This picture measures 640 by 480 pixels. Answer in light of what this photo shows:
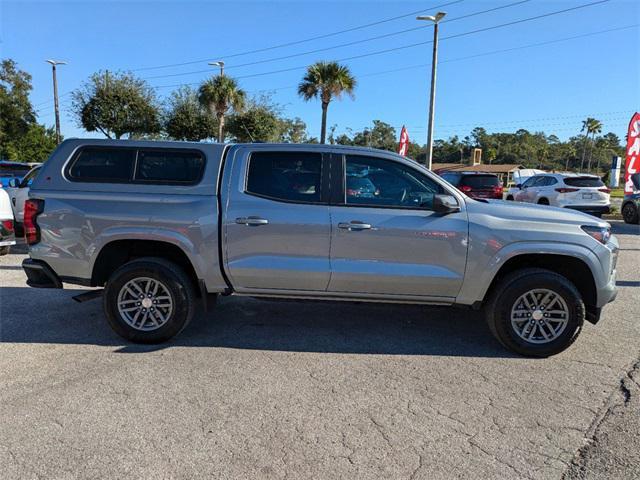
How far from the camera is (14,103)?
3762 cm

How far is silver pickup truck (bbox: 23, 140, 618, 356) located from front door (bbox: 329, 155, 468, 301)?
10 millimetres

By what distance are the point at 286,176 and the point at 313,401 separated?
2.09 metres

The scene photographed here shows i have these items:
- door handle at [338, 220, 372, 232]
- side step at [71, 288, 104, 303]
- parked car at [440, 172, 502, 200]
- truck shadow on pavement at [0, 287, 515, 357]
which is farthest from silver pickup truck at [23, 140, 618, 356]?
parked car at [440, 172, 502, 200]

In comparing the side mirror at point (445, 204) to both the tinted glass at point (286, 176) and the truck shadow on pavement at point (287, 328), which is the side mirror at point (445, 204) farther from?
the truck shadow on pavement at point (287, 328)

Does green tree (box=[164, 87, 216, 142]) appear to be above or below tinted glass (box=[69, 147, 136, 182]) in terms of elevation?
above

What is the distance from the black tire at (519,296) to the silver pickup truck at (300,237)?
0.04 feet

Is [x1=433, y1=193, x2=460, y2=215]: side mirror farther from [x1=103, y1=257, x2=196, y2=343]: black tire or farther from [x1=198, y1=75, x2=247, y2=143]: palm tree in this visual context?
[x1=198, y1=75, x2=247, y2=143]: palm tree

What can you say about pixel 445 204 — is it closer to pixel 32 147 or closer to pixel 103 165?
pixel 103 165

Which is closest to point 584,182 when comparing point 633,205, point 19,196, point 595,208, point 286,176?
point 595,208

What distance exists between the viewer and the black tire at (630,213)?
50.6 feet

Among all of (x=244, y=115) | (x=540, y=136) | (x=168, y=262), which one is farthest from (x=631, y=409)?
(x=540, y=136)

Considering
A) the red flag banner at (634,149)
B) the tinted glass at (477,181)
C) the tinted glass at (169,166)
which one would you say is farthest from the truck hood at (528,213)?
the red flag banner at (634,149)

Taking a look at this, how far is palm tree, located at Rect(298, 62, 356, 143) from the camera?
27625 millimetres

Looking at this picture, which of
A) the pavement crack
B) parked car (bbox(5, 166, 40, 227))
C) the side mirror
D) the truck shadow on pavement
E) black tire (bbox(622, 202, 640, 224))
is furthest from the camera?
black tire (bbox(622, 202, 640, 224))
